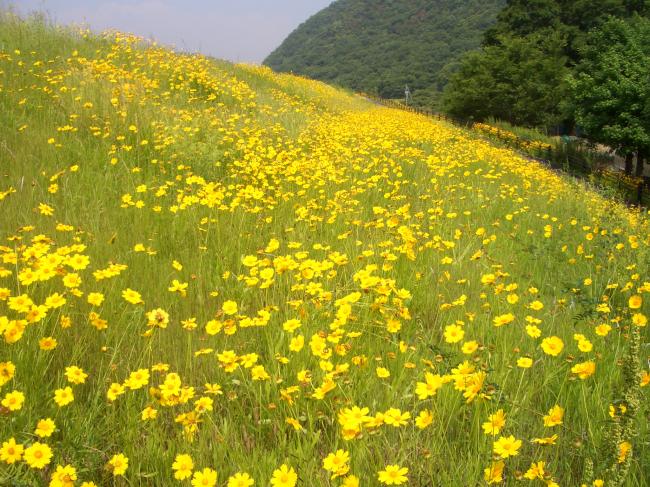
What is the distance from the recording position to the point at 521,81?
3203 cm

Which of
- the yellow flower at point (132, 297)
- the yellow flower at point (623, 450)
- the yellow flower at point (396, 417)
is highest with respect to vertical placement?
the yellow flower at point (132, 297)

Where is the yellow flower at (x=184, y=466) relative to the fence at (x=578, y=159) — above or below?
below

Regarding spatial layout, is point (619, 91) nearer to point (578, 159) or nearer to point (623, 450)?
point (578, 159)

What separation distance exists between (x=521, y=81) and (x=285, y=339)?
34605 millimetres

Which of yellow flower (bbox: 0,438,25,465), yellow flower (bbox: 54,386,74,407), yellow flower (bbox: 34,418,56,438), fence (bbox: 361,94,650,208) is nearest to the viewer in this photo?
yellow flower (bbox: 0,438,25,465)

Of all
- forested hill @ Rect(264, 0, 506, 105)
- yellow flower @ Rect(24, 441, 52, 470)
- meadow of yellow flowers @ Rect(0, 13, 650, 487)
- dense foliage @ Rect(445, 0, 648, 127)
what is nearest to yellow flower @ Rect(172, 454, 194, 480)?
meadow of yellow flowers @ Rect(0, 13, 650, 487)

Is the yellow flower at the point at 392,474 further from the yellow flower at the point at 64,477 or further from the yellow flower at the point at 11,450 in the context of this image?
the yellow flower at the point at 11,450

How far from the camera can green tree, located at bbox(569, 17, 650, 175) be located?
21453 mm

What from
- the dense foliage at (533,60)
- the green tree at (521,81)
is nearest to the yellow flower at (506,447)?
the dense foliage at (533,60)

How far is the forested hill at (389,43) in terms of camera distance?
3083 inches

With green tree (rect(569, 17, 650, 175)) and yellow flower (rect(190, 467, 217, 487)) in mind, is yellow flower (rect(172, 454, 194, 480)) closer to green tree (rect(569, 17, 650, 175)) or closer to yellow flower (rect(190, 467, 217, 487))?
yellow flower (rect(190, 467, 217, 487))

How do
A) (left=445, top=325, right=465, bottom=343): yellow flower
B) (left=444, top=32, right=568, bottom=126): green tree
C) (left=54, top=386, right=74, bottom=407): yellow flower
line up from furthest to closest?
(left=444, top=32, right=568, bottom=126): green tree, (left=445, top=325, right=465, bottom=343): yellow flower, (left=54, top=386, right=74, bottom=407): yellow flower

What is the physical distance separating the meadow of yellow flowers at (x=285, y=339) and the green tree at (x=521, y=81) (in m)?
29.3

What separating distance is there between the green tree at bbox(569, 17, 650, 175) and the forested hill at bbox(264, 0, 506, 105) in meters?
45.8
